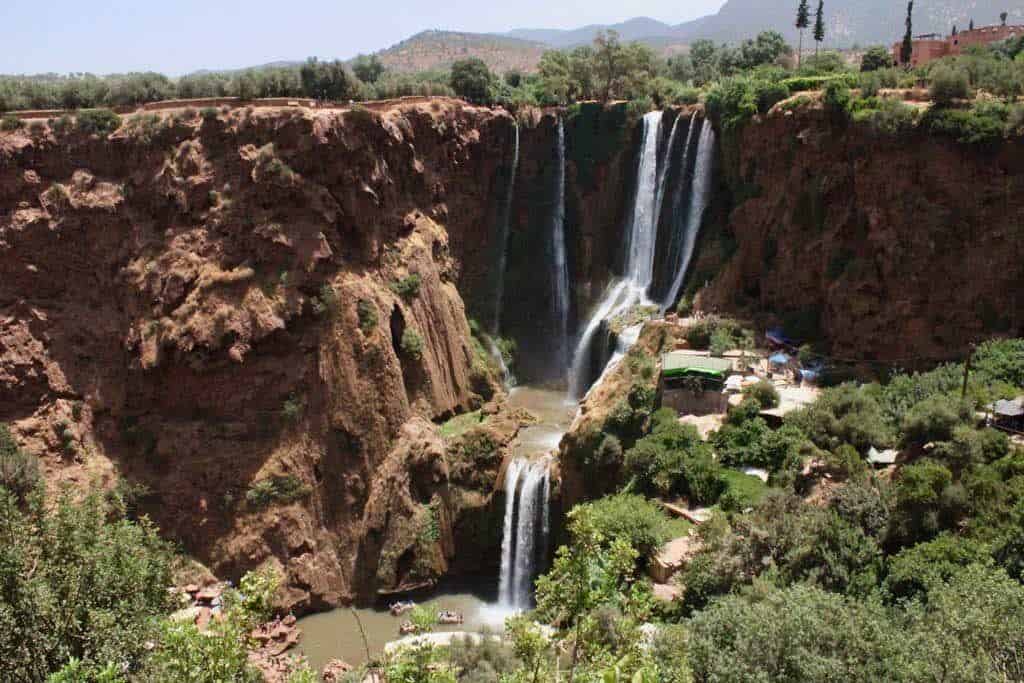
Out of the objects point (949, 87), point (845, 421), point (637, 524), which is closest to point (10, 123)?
point (637, 524)

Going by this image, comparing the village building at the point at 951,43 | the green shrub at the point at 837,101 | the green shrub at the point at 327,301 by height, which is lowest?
the green shrub at the point at 327,301

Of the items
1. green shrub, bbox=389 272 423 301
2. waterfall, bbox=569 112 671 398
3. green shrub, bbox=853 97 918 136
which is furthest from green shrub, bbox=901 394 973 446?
green shrub, bbox=389 272 423 301

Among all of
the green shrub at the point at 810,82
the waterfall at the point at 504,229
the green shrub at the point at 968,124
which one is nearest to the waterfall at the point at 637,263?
the waterfall at the point at 504,229

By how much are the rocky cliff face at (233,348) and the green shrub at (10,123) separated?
0.53m

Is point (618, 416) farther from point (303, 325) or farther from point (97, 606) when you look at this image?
point (97, 606)

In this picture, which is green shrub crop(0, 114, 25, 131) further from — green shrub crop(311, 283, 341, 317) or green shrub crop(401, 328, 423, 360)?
green shrub crop(401, 328, 423, 360)

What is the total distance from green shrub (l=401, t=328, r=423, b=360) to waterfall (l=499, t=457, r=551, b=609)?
21.4 ft

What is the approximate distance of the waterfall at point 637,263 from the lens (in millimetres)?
38219

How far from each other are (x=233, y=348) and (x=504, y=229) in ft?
56.5

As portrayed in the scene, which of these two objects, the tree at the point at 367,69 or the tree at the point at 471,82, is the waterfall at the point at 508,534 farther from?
the tree at the point at 367,69

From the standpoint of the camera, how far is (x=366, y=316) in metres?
31.4

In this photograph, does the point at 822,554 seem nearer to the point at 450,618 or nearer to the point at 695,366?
the point at 695,366

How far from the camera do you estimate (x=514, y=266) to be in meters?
42.2

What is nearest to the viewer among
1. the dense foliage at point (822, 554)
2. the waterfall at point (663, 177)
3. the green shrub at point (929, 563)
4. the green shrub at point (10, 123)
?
the dense foliage at point (822, 554)
